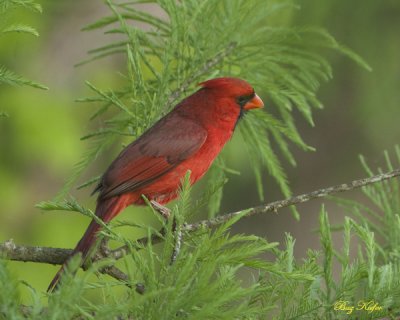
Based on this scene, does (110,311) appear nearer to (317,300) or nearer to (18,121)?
(317,300)

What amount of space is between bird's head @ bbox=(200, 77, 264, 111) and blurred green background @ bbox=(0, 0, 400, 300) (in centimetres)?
40

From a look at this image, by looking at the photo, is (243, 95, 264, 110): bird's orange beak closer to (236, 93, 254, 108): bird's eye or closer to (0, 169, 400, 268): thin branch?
(236, 93, 254, 108): bird's eye

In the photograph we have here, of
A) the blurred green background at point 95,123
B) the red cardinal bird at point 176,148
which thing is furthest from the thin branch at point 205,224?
the blurred green background at point 95,123

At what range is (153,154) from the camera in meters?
2.81

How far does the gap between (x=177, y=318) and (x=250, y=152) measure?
1.45 m

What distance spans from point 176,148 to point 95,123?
8.18ft

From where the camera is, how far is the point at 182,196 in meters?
1.57

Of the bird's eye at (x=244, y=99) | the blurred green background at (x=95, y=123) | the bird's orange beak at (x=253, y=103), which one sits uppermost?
the bird's eye at (x=244, y=99)

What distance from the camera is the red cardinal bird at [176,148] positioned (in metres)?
2.64

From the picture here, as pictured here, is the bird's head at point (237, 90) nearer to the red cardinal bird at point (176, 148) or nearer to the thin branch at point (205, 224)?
the red cardinal bird at point (176, 148)

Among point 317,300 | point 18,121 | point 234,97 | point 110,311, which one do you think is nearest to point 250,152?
point 234,97
